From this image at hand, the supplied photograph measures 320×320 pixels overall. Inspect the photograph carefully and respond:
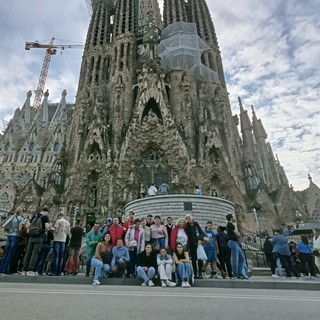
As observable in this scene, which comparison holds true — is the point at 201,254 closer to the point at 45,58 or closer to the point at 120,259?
the point at 120,259

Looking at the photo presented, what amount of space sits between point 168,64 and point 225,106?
903 cm

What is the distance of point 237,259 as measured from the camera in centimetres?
658

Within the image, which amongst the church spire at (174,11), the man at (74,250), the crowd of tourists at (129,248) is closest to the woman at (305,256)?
the crowd of tourists at (129,248)

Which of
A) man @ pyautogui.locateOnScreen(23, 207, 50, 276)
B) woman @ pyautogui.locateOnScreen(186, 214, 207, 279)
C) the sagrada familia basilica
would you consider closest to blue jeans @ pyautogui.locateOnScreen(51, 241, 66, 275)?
man @ pyautogui.locateOnScreen(23, 207, 50, 276)

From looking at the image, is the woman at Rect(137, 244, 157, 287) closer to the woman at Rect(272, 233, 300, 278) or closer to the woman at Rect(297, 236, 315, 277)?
Result: the woman at Rect(272, 233, 300, 278)

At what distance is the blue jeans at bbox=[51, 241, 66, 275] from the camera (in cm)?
659

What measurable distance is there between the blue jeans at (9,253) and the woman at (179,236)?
398 centimetres

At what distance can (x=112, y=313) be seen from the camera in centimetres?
253

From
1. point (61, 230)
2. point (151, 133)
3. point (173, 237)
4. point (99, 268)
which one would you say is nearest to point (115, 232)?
point (99, 268)

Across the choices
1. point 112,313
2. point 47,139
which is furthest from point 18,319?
point 47,139

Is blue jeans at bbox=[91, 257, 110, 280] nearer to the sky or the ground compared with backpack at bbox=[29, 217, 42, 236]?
nearer to the ground

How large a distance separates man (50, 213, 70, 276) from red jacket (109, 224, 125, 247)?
3.87ft

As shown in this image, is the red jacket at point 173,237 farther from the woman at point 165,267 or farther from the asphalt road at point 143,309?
the asphalt road at point 143,309

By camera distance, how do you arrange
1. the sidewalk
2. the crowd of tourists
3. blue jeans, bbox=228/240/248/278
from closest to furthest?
the sidewalk < the crowd of tourists < blue jeans, bbox=228/240/248/278
